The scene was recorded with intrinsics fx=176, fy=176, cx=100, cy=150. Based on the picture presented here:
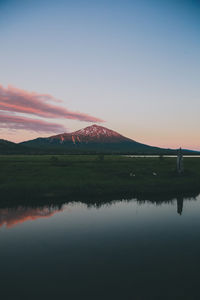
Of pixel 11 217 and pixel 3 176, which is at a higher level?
pixel 3 176

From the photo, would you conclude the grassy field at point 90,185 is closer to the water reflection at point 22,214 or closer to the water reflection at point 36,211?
the water reflection at point 36,211

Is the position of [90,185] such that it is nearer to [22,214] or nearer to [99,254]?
[22,214]

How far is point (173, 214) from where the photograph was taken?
22156mm

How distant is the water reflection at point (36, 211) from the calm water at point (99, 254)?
0.37 feet

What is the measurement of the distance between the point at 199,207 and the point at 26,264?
23.3 meters

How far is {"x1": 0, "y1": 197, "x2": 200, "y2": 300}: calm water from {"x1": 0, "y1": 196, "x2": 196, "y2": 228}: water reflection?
0.11m

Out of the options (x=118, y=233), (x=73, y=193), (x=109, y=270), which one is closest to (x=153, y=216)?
(x=118, y=233)

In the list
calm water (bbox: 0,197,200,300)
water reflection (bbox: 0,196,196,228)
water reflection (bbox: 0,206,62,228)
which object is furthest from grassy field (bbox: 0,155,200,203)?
calm water (bbox: 0,197,200,300)

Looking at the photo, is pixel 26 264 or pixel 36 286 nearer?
pixel 36 286

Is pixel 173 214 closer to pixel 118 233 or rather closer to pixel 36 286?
Answer: pixel 118 233

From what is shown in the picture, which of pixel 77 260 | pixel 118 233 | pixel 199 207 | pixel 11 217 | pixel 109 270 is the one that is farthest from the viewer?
pixel 199 207

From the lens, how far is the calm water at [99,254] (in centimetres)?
986

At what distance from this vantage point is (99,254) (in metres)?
13.3

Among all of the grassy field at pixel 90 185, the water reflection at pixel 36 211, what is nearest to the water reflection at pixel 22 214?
the water reflection at pixel 36 211
